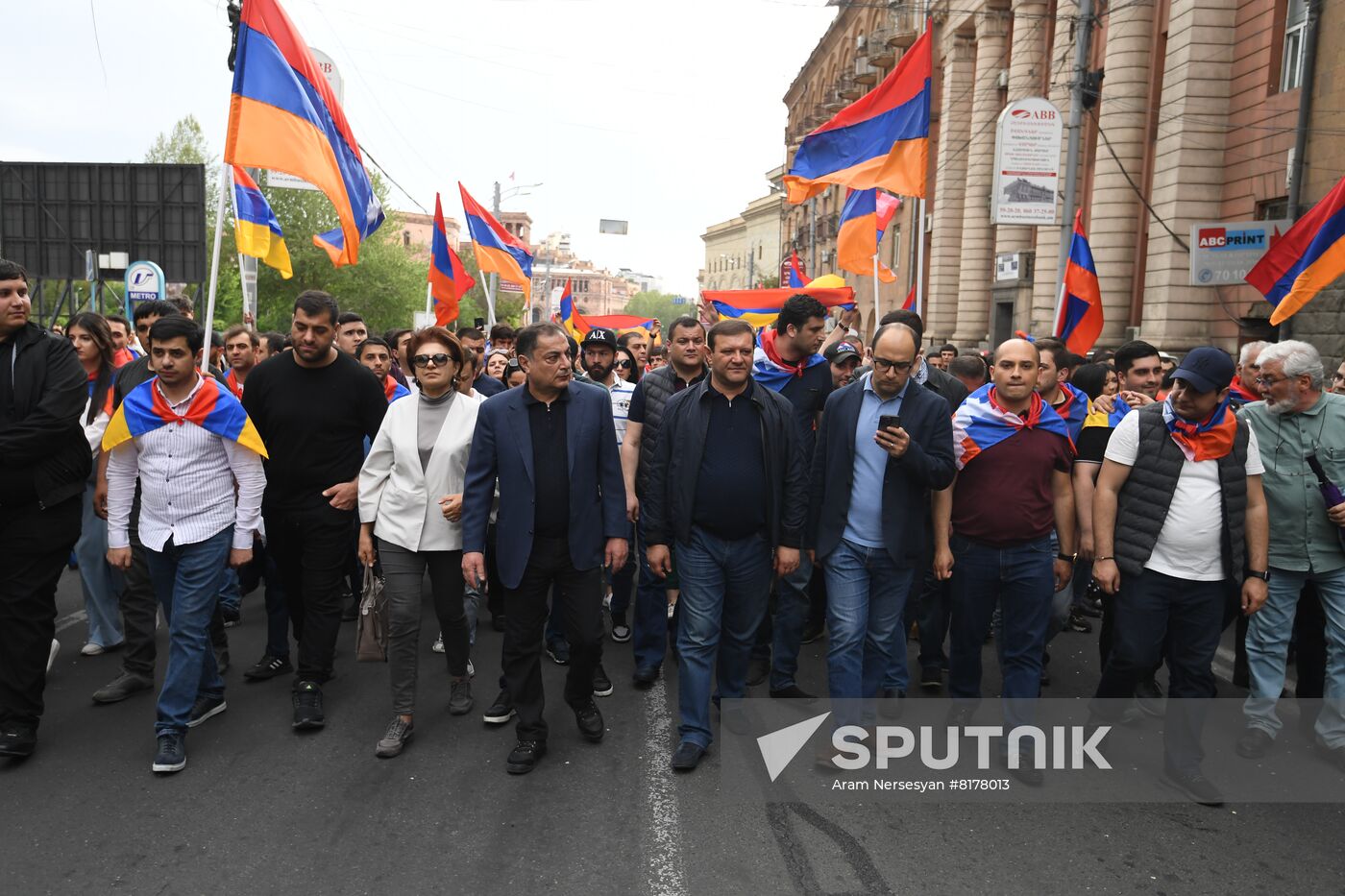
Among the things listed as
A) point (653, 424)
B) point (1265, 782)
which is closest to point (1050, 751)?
point (1265, 782)

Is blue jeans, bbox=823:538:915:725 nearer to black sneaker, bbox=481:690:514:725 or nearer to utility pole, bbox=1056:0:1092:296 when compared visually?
black sneaker, bbox=481:690:514:725

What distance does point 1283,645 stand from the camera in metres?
5.38

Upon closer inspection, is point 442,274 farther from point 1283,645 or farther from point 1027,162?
point 1283,645

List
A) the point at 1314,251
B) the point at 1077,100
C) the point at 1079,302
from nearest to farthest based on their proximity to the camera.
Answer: the point at 1314,251 < the point at 1079,302 < the point at 1077,100

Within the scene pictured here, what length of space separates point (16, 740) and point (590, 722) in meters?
2.65

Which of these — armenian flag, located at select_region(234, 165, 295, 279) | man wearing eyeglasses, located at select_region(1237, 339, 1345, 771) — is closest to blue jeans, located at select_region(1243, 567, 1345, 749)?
man wearing eyeglasses, located at select_region(1237, 339, 1345, 771)

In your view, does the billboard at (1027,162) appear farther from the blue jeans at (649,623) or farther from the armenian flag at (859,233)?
the blue jeans at (649,623)

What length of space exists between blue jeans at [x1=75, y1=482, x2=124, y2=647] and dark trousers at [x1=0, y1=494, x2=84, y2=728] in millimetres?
1545

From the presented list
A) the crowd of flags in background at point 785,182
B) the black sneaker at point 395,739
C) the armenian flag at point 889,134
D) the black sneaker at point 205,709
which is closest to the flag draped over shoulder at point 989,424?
the black sneaker at point 395,739

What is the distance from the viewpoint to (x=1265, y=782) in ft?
16.1

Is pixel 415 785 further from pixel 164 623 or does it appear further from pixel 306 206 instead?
pixel 306 206

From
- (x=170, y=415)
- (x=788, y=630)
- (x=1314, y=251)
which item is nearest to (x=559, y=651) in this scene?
Answer: (x=788, y=630)

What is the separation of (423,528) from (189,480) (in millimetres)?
1128

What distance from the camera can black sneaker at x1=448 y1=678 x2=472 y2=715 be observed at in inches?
224
